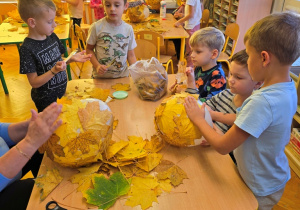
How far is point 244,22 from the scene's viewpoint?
13.4 ft

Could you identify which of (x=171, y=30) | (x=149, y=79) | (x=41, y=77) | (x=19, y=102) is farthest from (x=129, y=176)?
(x=19, y=102)

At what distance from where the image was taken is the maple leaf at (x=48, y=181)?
0.92 metres

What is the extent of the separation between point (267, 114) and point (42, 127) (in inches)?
32.0

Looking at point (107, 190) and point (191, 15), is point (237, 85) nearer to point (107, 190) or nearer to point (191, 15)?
point (107, 190)

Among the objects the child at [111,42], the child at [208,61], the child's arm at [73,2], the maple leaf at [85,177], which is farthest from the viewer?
the child's arm at [73,2]

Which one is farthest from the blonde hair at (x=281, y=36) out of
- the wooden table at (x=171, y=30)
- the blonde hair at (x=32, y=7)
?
the wooden table at (x=171, y=30)

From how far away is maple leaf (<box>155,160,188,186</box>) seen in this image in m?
0.98

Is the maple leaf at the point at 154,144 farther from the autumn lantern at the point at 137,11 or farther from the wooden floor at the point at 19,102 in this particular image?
the autumn lantern at the point at 137,11

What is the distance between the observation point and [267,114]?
2.91ft

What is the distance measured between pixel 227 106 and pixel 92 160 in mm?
835

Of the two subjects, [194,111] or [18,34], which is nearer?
[194,111]

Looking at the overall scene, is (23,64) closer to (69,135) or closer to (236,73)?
(69,135)

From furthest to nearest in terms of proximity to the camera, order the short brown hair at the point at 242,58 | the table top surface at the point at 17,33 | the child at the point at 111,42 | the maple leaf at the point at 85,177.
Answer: the table top surface at the point at 17,33 < the child at the point at 111,42 < the short brown hair at the point at 242,58 < the maple leaf at the point at 85,177

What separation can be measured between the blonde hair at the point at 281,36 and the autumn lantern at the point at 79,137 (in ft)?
2.23
